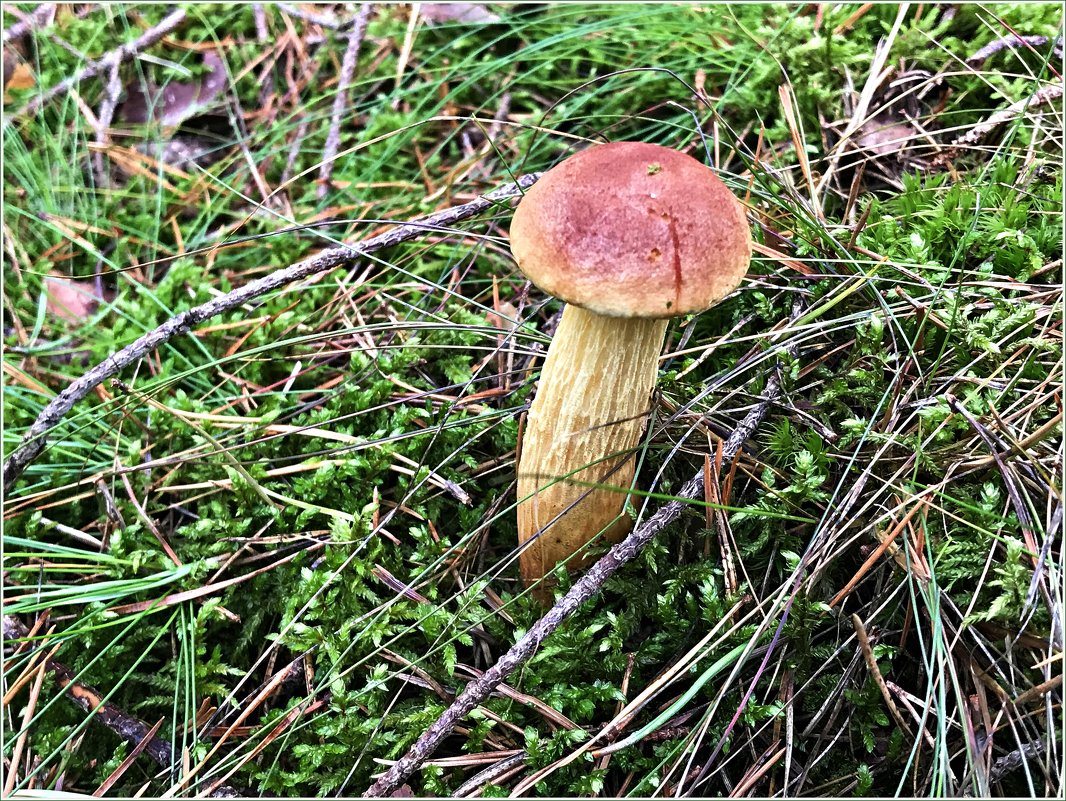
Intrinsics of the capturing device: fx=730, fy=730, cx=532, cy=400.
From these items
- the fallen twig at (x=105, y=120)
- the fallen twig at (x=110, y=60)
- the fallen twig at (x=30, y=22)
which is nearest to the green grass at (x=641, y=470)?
the fallen twig at (x=105, y=120)

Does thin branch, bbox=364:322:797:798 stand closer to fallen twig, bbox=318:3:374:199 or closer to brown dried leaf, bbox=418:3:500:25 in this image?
fallen twig, bbox=318:3:374:199

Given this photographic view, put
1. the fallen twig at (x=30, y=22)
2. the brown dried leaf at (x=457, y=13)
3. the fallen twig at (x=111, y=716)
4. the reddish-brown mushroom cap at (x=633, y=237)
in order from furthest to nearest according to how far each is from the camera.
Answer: the fallen twig at (x=30, y=22) → the brown dried leaf at (x=457, y=13) → the fallen twig at (x=111, y=716) → the reddish-brown mushroom cap at (x=633, y=237)

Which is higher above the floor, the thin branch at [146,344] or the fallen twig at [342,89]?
the fallen twig at [342,89]

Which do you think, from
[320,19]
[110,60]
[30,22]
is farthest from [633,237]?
[30,22]

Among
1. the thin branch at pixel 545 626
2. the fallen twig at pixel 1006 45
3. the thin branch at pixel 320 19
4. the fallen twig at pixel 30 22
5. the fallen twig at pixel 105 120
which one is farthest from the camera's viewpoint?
the fallen twig at pixel 30 22

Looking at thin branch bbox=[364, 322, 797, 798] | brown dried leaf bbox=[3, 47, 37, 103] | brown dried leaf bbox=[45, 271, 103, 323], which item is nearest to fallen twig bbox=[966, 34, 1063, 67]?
thin branch bbox=[364, 322, 797, 798]

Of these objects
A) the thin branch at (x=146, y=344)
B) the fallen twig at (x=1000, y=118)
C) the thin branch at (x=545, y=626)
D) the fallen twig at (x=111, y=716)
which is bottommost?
the fallen twig at (x=111, y=716)

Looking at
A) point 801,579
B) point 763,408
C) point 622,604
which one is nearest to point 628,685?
point 622,604

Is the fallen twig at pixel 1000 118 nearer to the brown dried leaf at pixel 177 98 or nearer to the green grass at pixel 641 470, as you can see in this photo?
the green grass at pixel 641 470
